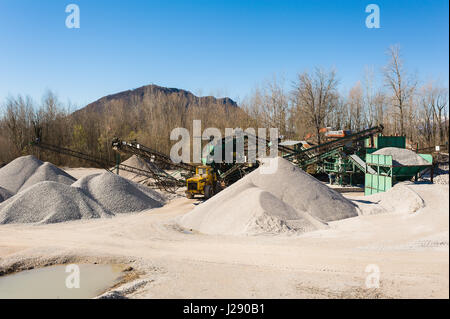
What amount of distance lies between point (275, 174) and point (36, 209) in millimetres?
9763

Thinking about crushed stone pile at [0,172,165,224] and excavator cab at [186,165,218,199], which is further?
excavator cab at [186,165,218,199]

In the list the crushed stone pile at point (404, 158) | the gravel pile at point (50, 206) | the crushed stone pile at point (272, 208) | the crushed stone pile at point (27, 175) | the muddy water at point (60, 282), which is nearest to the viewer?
the muddy water at point (60, 282)

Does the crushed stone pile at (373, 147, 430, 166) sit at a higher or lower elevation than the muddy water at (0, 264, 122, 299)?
higher

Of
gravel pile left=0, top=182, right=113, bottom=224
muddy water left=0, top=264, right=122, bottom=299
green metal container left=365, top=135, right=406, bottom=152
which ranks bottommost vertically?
muddy water left=0, top=264, right=122, bottom=299

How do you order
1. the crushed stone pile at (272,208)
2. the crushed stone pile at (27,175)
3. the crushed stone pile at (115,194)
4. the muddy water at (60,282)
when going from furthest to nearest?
the crushed stone pile at (27,175) → the crushed stone pile at (115,194) → the crushed stone pile at (272,208) → the muddy water at (60,282)

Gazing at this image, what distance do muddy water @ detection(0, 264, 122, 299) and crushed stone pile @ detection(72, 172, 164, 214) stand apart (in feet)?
20.3

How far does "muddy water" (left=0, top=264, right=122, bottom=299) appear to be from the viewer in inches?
291

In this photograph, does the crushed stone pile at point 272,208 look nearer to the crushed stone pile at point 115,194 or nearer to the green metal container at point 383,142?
the crushed stone pile at point 115,194

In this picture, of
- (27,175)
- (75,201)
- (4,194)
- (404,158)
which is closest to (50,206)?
(75,201)

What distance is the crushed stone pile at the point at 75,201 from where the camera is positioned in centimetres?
1334

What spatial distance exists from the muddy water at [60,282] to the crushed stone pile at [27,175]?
1192cm

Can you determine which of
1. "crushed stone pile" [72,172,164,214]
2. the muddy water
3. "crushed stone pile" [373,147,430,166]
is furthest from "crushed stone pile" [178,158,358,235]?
"crushed stone pile" [373,147,430,166]

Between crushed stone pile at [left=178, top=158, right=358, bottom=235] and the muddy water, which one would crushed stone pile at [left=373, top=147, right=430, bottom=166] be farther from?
the muddy water

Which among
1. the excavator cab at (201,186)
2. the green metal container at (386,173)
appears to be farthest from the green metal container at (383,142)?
the excavator cab at (201,186)
